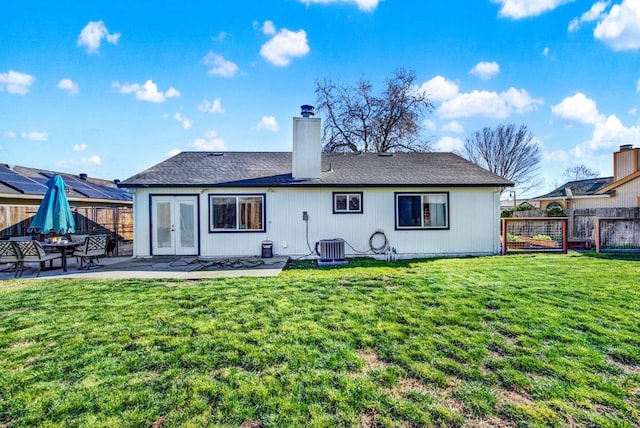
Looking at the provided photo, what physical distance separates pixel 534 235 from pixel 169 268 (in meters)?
12.0

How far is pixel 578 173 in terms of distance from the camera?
1433 inches

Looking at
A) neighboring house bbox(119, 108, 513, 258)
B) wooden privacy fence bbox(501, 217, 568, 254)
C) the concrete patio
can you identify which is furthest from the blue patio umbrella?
wooden privacy fence bbox(501, 217, 568, 254)

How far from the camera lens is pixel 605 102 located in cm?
1873

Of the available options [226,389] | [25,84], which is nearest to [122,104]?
[25,84]

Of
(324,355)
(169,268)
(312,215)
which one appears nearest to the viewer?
(324,355)

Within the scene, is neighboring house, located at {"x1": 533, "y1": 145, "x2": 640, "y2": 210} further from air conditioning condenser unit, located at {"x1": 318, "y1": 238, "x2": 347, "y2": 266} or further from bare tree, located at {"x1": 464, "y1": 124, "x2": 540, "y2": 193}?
air conditioning condenser unit, located at {"x1": 318, "y1": 238, "x2": 347, "y2": 266}

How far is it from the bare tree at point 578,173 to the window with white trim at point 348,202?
128ft

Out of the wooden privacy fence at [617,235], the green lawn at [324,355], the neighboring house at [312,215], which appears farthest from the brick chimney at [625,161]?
the green lawn at [324,355]

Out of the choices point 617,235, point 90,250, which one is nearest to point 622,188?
point 617,235

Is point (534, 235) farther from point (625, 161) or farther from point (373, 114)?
point (373, 114)

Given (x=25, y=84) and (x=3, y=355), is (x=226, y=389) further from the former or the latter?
(x=25, y=84)

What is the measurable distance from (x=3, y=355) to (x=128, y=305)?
5.15ft

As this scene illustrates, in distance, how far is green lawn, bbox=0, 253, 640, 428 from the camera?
7.59ft

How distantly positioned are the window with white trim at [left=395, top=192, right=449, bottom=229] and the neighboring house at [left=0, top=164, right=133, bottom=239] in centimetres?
1040
